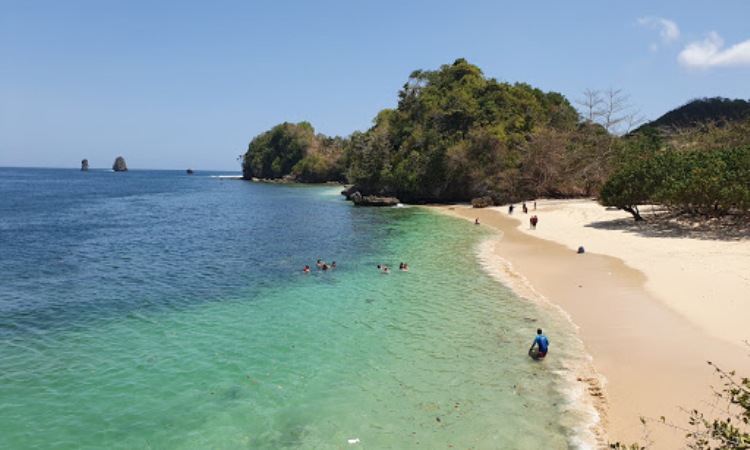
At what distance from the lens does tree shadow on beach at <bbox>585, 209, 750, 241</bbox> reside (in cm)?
2927

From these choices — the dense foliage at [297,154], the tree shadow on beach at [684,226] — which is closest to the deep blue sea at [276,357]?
the tree shadow on beach at [684,226]

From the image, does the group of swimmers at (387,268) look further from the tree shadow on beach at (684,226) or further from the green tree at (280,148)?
the green tree at (280,148)

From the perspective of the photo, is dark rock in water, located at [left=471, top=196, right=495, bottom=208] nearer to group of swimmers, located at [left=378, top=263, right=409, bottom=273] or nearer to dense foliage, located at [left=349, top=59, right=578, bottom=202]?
dense foliage, located at [left=349, top=59, right=578, bottom=202]

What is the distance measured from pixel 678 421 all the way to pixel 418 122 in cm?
7058

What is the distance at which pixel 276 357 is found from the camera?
569 inches

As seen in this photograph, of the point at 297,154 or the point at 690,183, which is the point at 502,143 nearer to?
the point at 690,183

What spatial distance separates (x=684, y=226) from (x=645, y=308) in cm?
2026

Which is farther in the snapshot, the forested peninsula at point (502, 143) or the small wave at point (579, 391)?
the forested peninsula at point (502, 143)

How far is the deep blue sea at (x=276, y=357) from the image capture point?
10383 millimetres

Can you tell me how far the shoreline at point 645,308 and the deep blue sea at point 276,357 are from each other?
1.20 meters

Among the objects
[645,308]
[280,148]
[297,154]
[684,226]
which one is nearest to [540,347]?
[645,308]

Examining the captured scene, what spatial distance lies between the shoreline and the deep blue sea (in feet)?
3.92

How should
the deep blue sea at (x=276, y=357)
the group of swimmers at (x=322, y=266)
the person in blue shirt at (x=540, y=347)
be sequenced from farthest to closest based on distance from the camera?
the group of swimmers at (x=322, y=266) → the person in blue shirt at (x=540, y=347) → the deep blue sea at (x=276, y=357)

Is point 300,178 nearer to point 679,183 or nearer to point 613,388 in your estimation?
point 679,183
